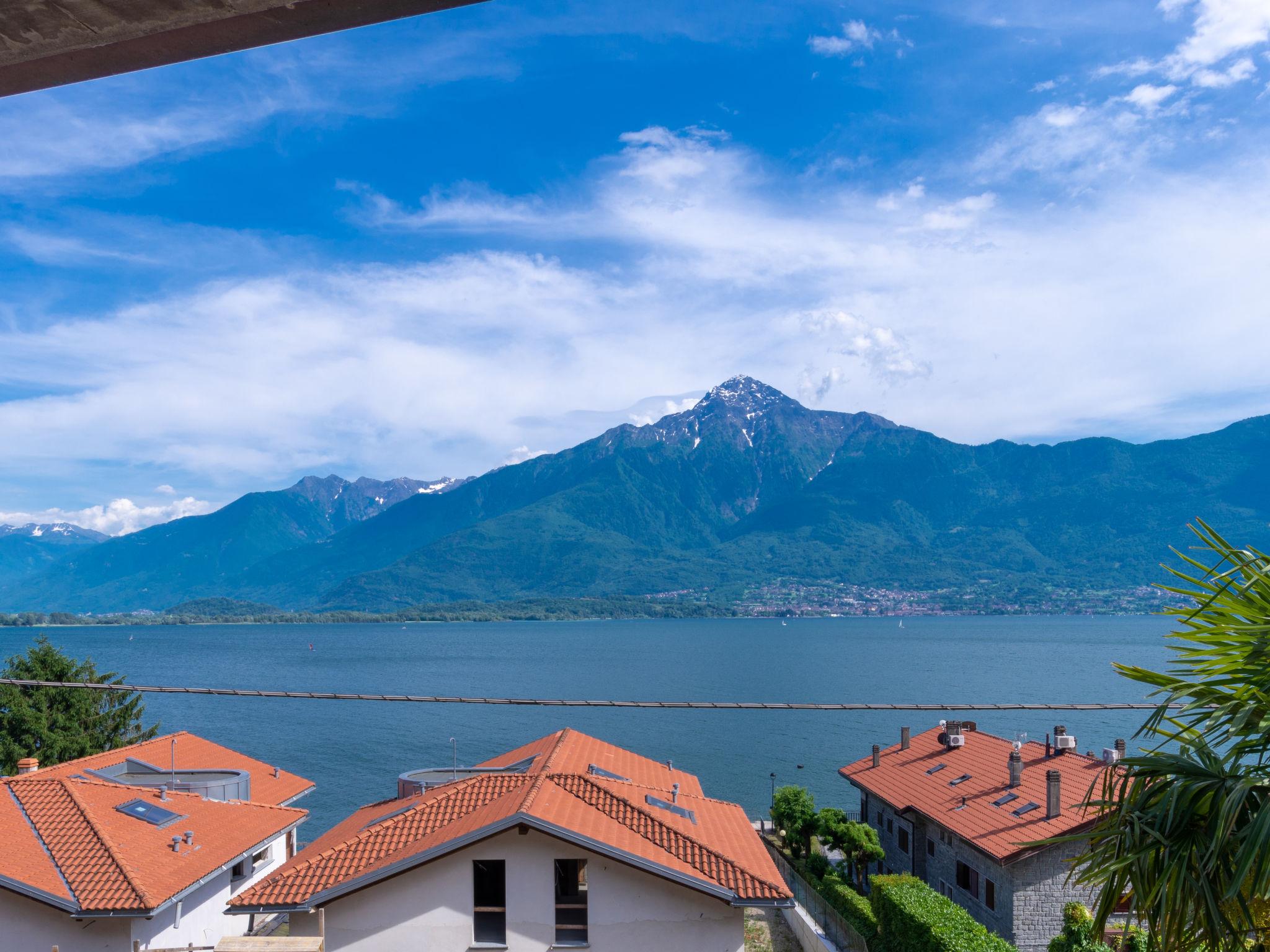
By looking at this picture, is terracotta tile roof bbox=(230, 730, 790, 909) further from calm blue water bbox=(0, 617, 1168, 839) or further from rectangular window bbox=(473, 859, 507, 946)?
calm blue water bbox=(0, 617, 1168, 839)

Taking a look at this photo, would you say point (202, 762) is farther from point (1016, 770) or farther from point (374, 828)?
point (1016, 770)

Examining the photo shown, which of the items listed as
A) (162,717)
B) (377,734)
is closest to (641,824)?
(377,734)

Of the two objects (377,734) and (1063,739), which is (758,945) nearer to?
(1063,739)

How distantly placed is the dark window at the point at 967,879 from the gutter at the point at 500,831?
13844 mm

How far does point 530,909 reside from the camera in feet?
54.7

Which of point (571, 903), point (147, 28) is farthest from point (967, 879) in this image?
point (147, 28)

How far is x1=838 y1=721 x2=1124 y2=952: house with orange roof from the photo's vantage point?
2500 centimetres

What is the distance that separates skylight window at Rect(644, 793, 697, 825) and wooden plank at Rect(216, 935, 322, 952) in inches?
383

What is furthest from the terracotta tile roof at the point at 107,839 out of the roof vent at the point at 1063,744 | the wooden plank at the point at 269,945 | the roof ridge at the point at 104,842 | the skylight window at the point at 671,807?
the roof vent at the point at 1063,744

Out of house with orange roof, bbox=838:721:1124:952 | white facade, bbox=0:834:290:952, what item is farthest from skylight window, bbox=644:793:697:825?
white facade, bbox=0:834:290:952

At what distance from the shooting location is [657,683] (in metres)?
127

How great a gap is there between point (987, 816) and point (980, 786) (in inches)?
133

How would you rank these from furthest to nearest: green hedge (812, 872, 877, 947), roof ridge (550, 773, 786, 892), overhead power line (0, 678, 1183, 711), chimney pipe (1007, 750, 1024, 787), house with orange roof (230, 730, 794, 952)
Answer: chimney pipe (1007, 750, 1024, 787)
green hedge (812, 872, 877, 947)
roof ridge (550, 773, 786, 892)
house with orange roof (230, 730, 794, 952)
overhead power line (0, 678, 1183, 711)

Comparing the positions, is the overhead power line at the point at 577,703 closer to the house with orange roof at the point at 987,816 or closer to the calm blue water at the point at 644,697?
the house with orange roof at the point at 987,816
